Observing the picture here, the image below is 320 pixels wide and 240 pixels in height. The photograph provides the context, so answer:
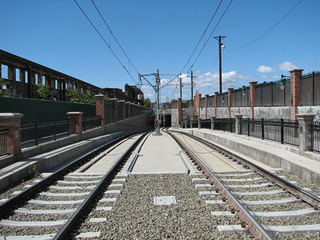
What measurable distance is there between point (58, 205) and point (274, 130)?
10.7 m

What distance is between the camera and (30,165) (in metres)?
7.79

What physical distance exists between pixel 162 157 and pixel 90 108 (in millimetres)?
13574

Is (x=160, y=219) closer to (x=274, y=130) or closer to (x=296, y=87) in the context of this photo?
(x=274, y=130)

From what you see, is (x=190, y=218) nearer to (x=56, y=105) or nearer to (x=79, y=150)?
(x=79, y=150)

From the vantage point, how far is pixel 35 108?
46.8ft

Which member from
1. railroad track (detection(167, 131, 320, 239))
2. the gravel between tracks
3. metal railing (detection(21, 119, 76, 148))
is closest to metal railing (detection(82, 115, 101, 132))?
metal railing (detection(21, 119, 76, 148))

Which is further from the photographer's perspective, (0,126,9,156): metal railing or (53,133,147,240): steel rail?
(0,126,9,156): metal railing

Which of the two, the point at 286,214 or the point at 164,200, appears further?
the point at 164,200

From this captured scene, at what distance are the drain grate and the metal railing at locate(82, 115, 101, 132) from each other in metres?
11.0

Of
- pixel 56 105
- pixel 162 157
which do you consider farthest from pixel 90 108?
pixel 162 157

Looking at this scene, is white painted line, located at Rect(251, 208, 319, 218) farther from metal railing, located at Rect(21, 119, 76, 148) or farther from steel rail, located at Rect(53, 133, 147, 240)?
metal railing, located at Rect(21, 119, 76, 148)

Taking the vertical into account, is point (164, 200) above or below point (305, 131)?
below

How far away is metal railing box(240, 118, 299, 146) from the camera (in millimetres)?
10456

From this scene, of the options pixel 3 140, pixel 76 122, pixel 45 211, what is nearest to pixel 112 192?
pixel 45 211
